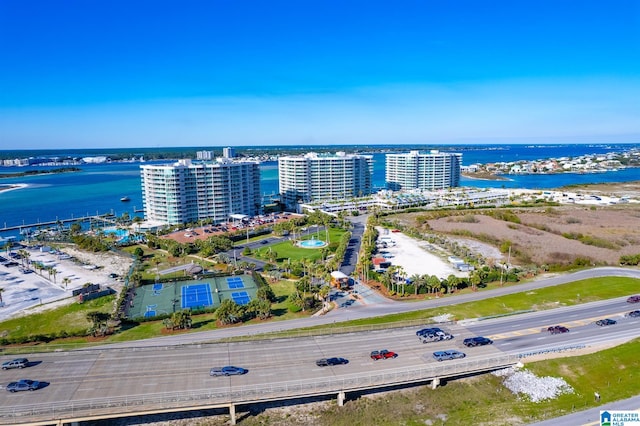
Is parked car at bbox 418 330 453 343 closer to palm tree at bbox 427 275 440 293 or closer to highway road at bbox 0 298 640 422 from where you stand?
highway road at bbox 0 298 640 422

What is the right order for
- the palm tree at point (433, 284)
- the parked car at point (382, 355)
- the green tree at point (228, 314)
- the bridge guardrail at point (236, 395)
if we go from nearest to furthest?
the bridge guardrail at point (236, 395), the parked car at point (382, 355), the green tree at point (228, 314), the palm tree at point (433, 284)

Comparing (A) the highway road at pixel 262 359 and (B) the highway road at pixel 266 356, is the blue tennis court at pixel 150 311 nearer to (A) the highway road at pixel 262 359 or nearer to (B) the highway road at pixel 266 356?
(B) the highway road at pixel 266 356

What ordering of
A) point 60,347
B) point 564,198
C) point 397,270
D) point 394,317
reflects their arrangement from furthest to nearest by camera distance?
point 564,198 < point 397,270 < point 394,317 < point 60,347

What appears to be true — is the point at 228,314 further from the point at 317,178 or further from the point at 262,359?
the point at 317,178

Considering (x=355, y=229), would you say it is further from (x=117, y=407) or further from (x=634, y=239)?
(x=117, y=407)

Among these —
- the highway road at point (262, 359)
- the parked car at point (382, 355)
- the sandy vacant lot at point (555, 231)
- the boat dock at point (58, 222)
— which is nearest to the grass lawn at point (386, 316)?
the highway road at point (262, 359)

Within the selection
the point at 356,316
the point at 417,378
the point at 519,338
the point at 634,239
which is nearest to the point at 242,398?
the point at 417,378
